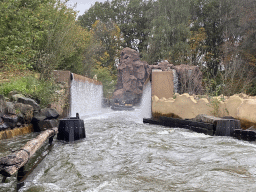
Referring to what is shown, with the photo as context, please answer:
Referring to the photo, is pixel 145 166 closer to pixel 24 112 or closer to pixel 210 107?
pixel 210 107

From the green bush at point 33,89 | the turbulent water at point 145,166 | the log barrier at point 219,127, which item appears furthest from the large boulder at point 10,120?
the log barrier at point 219,127

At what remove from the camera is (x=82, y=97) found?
14289 mm

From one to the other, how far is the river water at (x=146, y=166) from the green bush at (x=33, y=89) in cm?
263

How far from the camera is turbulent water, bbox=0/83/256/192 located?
Result: 3254mm

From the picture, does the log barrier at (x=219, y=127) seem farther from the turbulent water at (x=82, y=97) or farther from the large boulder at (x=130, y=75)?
the large boulder at (x=130, y=75)

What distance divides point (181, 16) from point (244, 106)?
24475mm

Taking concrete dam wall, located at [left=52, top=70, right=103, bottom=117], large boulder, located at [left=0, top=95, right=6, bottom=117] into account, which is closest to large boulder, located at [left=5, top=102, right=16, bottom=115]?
large boulder, located at [left=0, top=95, right=6, bottom=117]

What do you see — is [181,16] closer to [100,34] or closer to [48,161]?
[100,34]

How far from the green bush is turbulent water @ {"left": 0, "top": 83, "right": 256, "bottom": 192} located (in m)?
2.62

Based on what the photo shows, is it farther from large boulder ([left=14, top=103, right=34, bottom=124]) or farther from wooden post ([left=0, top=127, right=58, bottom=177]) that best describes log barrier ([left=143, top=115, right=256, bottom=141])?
large boulder ([left=14, top=103, right=34, bottom=124])

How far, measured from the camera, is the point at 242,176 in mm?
3475

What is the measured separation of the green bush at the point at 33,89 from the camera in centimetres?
840

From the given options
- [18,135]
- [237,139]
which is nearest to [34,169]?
[18,135]

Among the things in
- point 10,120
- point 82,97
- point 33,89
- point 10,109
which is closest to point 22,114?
point 10,109
